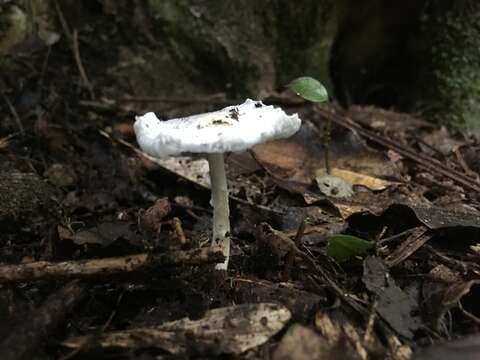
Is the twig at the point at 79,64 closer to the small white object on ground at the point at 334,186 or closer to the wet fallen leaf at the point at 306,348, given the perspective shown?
the small white object on ground at the point at 334,186

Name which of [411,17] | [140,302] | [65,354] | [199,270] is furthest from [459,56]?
[65,354]

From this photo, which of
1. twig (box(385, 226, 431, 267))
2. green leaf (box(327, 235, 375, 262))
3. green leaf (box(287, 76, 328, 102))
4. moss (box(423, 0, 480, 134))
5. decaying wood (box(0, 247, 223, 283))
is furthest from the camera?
moss (box(423, 0, 480, 134))

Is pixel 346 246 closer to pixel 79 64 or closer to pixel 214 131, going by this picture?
pixel 214 131

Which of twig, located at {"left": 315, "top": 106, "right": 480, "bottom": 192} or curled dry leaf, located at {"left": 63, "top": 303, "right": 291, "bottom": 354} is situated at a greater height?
twig, located at {"left": 315, "top": 106, "right": 480, "bottom": 192}

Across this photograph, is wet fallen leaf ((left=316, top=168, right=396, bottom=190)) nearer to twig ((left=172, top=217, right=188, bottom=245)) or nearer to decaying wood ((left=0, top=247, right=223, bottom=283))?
twig ((left=172, top=217, right=188, bottom=245))

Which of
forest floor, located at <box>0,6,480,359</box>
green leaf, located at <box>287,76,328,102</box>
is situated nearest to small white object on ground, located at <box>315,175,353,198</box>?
forest floor, located at <box>0,6,480,359</box>

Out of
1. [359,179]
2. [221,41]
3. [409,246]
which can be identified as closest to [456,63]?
[359,179]

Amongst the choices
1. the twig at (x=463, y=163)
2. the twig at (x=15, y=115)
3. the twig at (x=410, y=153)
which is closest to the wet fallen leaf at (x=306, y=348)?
the twig at (x=410, y=153)
